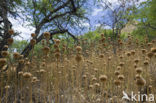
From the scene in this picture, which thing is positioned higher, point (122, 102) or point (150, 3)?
point (150, 3)

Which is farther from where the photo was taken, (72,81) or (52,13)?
(52,13)

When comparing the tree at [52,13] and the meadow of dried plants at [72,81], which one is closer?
the meadow of dried plants at [72,81]

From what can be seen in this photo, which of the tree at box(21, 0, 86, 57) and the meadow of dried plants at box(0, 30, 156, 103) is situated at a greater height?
the tree at box(21, 0, 86, 57)

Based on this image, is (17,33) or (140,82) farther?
(17,33)

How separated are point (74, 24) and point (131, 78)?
4088 mm

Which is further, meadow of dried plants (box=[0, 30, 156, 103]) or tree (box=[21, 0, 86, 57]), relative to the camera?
tree (box=[21, 0, 86, 57])

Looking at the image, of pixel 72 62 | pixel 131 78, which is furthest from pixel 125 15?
pixel 131 78

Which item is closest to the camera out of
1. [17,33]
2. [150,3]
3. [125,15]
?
[17,33]

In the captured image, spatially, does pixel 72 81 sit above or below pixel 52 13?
below

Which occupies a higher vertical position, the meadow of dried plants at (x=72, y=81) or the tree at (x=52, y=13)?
the tree at (x=52, y=13)

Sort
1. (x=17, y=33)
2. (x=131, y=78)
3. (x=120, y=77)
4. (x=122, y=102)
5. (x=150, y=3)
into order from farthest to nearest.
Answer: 1. (x=150, y=3)
2. (x=17, y=33)
3. (x=131, y=78)
4. (x=122, y=102)
5. (x=120, y=77)

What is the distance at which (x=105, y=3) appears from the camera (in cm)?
493

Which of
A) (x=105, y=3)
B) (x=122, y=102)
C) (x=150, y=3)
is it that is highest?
(x=150, y=3)

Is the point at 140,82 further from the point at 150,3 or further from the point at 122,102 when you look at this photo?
the point at 150,3
